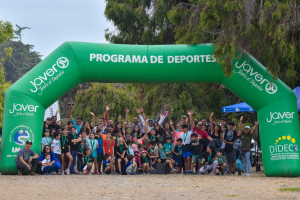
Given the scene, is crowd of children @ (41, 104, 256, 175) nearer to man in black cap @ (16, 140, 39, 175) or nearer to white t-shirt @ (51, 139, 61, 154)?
white t-shirt @ (51, 139, 61, 154)

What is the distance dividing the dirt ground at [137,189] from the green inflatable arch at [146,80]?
3.24 feet

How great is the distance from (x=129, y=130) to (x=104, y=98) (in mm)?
14669

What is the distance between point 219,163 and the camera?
1165 cm

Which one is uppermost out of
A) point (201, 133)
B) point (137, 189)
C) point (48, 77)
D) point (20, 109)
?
point (48, 77)

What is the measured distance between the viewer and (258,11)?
34.3 feet

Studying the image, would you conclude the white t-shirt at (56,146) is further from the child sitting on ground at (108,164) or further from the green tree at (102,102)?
the green tree at (102,102)

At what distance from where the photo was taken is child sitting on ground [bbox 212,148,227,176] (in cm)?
1162

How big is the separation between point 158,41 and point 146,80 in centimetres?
816

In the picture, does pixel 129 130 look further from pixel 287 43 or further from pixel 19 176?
pixel 287 43

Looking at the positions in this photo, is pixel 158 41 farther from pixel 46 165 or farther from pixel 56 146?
pixel 46 165

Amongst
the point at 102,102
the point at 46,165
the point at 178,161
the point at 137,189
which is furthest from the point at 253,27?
the point at 102,102

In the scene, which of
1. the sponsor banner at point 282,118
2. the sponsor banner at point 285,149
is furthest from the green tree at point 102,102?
the sponsor banner at point 285,149

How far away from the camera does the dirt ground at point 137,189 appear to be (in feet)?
23.8

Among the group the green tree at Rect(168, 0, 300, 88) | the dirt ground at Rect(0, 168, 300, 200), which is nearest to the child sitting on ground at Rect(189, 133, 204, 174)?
the dirt ground at Rect(0, 168, 300, 200)
